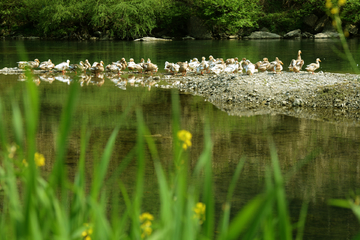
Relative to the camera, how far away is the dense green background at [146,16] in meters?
46.9

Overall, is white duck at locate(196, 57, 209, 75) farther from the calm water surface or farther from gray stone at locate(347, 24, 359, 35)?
gray stone at locate(347, 24, 359, 35)

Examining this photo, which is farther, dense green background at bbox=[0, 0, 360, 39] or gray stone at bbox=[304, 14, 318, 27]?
gray stone at bbox=[304, 14, 318, 27]

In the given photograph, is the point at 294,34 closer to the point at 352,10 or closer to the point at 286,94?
the point at 352,10

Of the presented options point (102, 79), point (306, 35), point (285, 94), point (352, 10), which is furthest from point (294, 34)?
point (285, 94)

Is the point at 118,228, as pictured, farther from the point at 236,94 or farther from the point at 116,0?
the point at 116,0

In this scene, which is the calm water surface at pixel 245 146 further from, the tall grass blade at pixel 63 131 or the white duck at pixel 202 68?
the white duck at pixel 202 68

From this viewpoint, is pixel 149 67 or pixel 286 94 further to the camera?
pixel 149 67

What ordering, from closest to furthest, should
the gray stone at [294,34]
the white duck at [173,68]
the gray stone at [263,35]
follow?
the white duck at [173,68], the gray stone at [294,34], the gray stone at [263,35]

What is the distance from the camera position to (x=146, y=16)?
47.1m

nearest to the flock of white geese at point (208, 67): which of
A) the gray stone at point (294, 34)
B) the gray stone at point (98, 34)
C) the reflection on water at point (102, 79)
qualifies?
the reflection on water at point (102, 79)

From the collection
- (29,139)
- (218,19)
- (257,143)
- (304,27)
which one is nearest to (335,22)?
(29,139)

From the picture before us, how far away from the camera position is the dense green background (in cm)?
4694

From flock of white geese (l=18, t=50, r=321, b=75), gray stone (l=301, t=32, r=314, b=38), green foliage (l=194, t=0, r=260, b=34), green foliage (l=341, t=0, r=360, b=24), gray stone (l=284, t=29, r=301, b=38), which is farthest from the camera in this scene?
gray stone (l=301, t=32, r=314, b=38)

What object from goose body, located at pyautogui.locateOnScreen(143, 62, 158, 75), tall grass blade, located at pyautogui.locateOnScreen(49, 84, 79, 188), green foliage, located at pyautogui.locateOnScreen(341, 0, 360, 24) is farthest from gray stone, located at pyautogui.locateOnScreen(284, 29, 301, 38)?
tall grass blade, located at pyautogui.locateOnScreen(49, 84, 79, 188)
